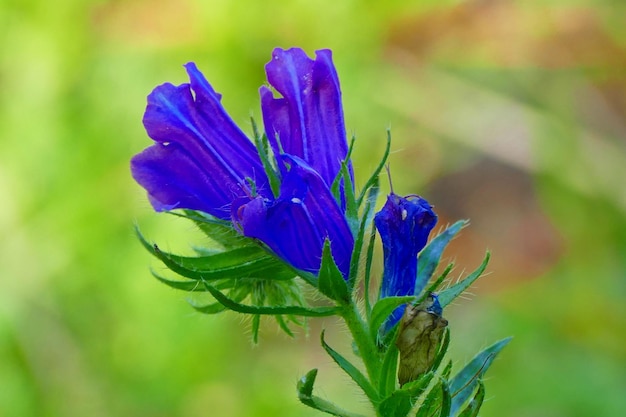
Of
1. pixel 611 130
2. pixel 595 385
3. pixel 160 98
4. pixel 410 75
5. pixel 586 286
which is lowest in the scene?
pixel 595 385

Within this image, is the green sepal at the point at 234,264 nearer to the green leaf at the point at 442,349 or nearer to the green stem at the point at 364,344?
the green stem at the point at 364,344

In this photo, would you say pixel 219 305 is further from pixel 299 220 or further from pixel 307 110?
pixel 307 110

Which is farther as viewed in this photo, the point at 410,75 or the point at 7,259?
the point at 410,75

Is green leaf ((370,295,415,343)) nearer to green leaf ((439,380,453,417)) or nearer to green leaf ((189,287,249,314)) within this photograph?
green leaf ((439,380,453,417))

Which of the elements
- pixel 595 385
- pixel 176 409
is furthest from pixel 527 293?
pixel 176 409

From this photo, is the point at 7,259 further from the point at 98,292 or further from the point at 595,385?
the point at 595,385

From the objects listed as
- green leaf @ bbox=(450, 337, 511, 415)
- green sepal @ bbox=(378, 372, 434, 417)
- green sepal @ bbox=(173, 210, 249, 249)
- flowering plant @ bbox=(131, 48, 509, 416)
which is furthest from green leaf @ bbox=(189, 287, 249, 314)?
green leaf @ bbox=(450, 337, 511, 415)

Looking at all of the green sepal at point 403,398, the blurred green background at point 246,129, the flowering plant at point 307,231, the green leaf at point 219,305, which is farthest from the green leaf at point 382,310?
the blurred green background at point 246,129
